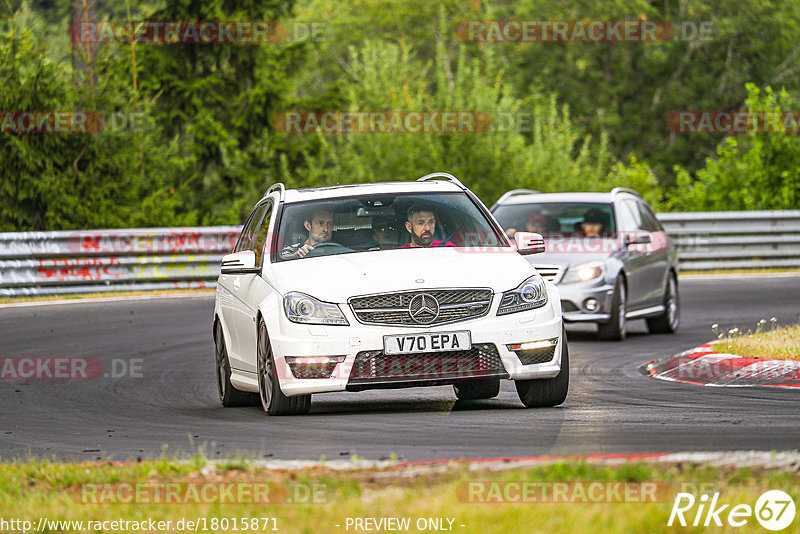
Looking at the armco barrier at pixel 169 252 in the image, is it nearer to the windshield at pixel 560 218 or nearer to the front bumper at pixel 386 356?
the windshield at pixel 560 218

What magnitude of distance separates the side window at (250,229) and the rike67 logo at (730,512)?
669 centimetres

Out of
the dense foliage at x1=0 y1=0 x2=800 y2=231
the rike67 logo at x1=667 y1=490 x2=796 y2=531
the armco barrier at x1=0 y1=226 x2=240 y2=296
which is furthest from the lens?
the dense foliage at x1=0 y1=0 x2=800 y2=231

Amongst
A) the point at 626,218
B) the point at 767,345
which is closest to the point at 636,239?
the point at 626,218

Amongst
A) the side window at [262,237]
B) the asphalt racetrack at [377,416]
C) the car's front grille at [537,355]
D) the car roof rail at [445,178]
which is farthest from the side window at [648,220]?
the car's front grille at [537,355]

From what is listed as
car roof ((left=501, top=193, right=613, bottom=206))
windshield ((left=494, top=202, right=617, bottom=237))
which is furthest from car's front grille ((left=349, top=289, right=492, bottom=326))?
car roof ((left=501, top=193, right=613, bottom=206))

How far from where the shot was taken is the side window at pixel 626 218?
1733cm

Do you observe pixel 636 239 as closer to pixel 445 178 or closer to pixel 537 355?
pixel 445 178

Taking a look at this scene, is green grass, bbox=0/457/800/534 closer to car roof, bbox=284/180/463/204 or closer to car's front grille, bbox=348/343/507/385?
car's front grille, bbox=348/343/507/385

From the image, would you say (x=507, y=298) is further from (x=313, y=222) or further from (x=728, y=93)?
(x=728, y=93)

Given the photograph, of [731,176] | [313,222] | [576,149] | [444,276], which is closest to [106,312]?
[313,222]

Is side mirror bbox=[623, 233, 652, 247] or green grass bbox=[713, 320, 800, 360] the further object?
side mirror bbox=[623, 233, 652, 247]

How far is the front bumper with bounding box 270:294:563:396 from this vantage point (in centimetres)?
938

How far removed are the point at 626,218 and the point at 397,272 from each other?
8.50m

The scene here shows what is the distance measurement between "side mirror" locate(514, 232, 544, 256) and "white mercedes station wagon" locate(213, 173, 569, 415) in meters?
0.01
